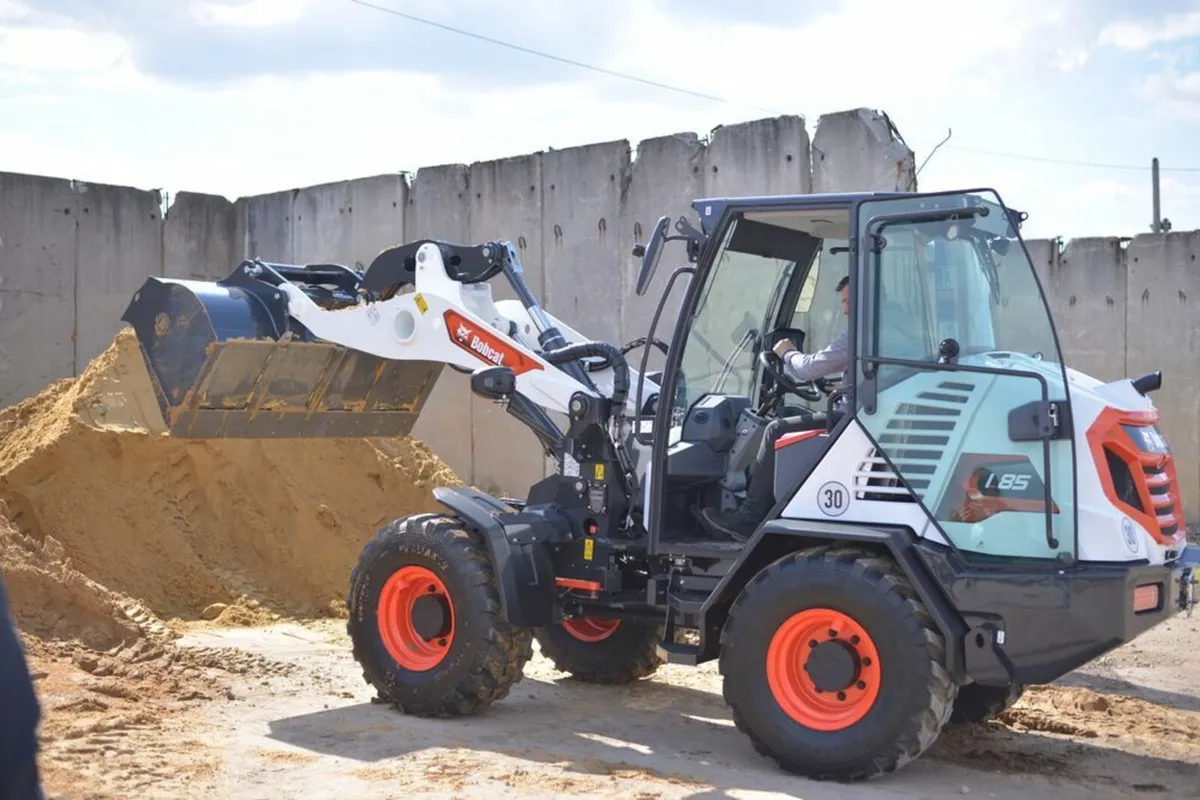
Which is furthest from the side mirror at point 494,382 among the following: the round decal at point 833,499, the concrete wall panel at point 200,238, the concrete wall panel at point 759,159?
the concrete wall panel at point 200,238

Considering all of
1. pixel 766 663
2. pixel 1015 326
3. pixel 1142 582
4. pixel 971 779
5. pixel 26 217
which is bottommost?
pixel 971 779

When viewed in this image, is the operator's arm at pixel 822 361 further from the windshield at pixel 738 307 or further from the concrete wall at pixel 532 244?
the concrete wall at pixel 532 244

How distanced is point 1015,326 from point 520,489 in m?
7.18

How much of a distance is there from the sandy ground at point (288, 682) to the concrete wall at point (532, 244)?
196 centimetres

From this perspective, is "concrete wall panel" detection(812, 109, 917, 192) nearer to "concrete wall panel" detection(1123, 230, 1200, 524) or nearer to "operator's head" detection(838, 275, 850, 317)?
"concrete wall panel" detection(1123, 230, 1200, 524)

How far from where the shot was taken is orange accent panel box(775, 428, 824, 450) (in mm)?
6551

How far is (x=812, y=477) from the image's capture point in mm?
6375

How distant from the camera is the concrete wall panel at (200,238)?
15.3 meters

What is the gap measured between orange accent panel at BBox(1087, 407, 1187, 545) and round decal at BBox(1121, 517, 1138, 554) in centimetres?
5

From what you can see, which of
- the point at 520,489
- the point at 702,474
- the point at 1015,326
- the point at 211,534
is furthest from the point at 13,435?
the point at 1015,326

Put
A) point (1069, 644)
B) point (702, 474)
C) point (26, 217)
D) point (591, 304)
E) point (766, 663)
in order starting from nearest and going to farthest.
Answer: point (1069, 644), point (766, 663), point (702, 474), point (591, 304), point (26, 217)

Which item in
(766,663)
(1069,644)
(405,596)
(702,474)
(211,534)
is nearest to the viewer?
(1069,644)

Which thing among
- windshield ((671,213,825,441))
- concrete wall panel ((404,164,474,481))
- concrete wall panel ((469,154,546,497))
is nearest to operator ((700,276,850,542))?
windshield ((671,213,825,441))

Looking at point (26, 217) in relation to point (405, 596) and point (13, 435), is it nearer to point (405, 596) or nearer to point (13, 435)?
point (13, 435)
